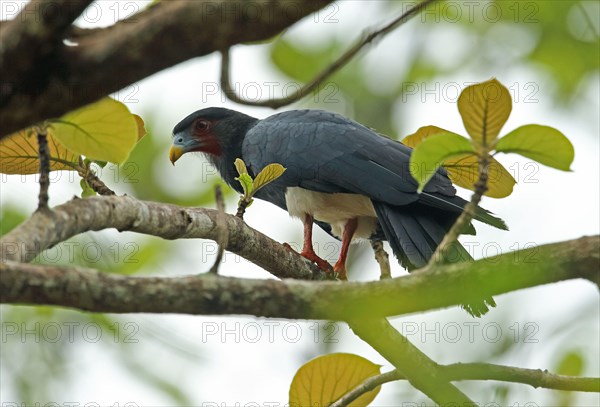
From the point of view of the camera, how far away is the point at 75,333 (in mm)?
6168

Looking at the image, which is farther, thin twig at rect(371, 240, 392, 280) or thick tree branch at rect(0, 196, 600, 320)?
thin twig at rect(371, 240, 392, 280)

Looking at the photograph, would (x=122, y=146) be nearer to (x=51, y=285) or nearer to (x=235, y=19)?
(x=51, y=285)

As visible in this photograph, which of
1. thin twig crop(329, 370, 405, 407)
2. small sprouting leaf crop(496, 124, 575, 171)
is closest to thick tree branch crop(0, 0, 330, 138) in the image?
small sprouting leaf crop(496, 124, 575, 171)

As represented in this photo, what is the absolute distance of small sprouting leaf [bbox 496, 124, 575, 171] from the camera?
2.71 meters

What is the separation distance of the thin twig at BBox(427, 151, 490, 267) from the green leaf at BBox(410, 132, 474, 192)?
0.36ft

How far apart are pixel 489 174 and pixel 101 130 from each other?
1881 millimetres

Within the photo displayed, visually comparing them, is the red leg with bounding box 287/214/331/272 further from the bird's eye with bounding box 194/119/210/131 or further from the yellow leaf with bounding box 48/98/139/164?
the yellow leaf with bounding box 48/98/139/164

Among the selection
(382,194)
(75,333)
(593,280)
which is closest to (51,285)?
(593,280)

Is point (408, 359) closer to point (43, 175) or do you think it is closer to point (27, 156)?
point (43, 175)

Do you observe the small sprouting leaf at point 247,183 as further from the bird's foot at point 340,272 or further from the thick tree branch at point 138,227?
the bird's foot at point 340,272

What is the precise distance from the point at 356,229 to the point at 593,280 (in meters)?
4.09

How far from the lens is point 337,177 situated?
19.3 feet

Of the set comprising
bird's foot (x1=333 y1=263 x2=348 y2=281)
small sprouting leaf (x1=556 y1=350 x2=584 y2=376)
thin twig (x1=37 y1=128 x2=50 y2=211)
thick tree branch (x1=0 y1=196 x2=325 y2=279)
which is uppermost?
thin twig (x1=37 y1=128 x2=50 y2=211)

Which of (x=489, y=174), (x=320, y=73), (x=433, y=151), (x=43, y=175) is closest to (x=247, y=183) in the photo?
(x=489, y=174)
